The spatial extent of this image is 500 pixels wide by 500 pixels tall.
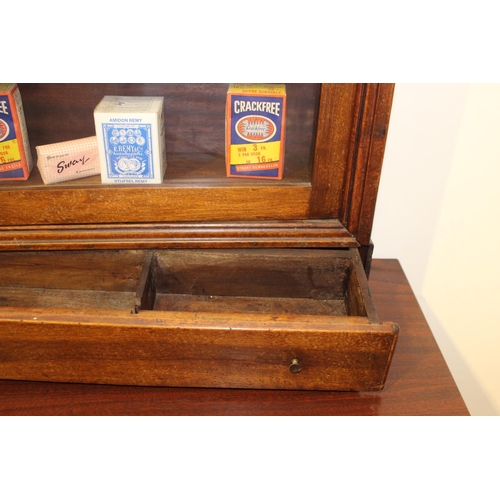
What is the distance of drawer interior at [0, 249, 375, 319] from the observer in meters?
1.08

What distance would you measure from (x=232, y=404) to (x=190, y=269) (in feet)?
0.99

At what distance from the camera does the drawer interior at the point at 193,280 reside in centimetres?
108

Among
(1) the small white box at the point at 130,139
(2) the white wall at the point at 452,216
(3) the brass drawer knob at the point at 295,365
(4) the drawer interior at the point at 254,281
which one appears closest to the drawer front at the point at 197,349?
(3) the brass drawer knob at the point at 295,365

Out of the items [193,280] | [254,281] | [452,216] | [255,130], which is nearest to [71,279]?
[193,280]

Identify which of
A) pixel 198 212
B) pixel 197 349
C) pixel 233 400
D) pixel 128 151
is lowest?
pixel 233 400

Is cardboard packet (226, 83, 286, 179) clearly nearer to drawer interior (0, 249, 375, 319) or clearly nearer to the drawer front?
drawer interior (0, 249, 375, 319)

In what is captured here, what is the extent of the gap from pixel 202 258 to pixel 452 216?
0.62 m

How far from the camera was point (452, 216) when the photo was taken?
4.31ft

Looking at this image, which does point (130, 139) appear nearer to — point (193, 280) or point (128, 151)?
point (128, 151)

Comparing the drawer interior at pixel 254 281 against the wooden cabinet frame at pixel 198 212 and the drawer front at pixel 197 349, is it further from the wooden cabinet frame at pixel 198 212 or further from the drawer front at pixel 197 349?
the drawer front at pixel 197 349

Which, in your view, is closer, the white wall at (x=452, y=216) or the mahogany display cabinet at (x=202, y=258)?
the mahogany display cabinet at (x=202, y=258)

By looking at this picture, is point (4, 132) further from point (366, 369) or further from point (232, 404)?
point (366, 369)

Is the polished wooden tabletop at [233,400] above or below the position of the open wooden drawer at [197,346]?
below

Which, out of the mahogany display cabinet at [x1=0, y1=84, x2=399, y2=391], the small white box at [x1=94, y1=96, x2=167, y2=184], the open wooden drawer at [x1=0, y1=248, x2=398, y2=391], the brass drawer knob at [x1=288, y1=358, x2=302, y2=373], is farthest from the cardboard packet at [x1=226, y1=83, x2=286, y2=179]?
the brass drawer knob at [x1=288, y1=358, x2=302, y2=373]
